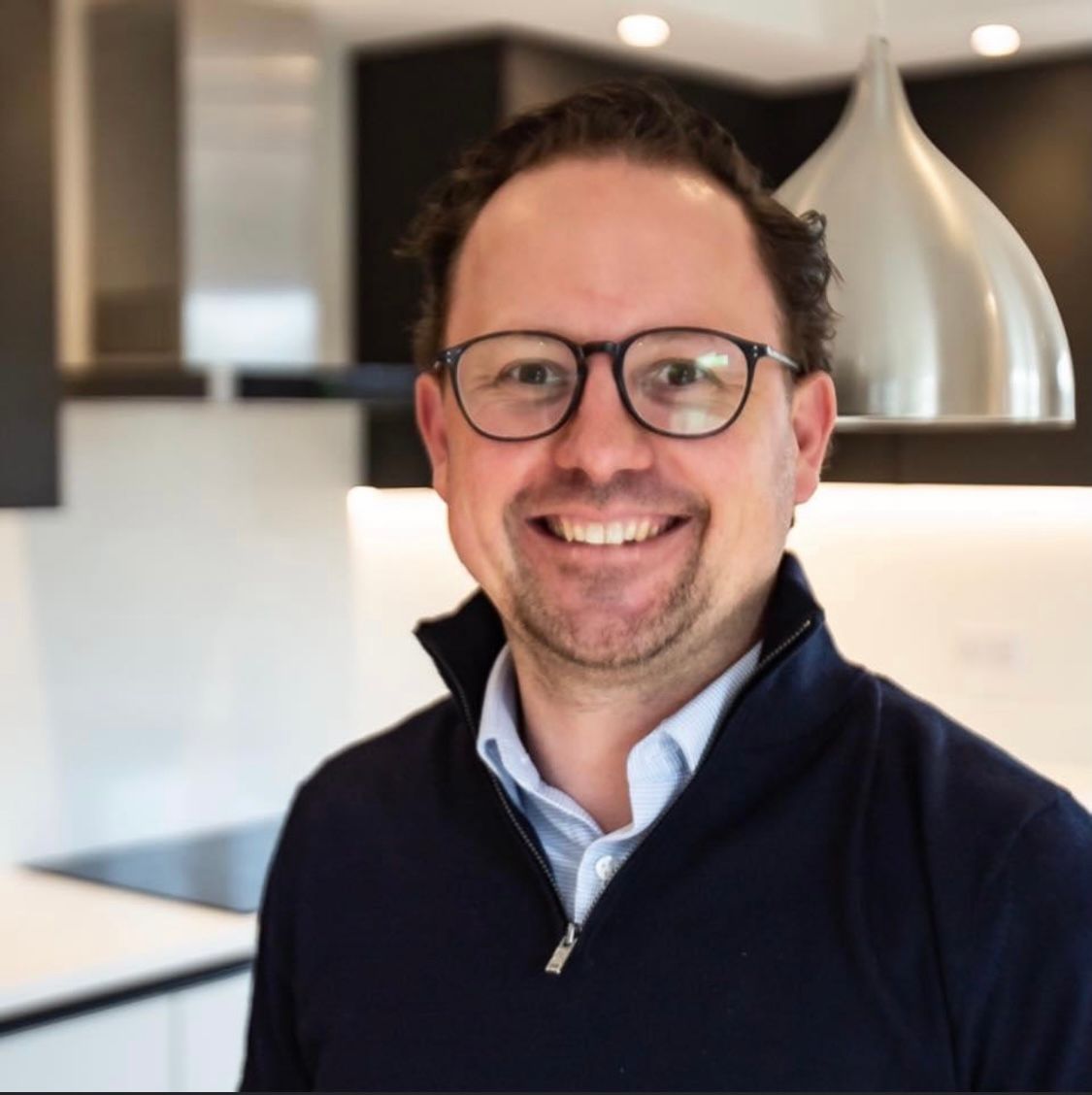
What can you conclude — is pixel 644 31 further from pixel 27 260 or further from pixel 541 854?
pixel 541 854

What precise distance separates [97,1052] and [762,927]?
5.33 feet

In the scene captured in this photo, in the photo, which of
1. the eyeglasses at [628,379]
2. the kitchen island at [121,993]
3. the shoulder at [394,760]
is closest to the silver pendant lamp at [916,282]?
the eyeglasses at [628,379]

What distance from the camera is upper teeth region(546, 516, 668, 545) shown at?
50.8 inches

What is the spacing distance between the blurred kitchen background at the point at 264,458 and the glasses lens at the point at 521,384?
1274 millimetres

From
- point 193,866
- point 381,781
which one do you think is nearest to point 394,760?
point 381,781

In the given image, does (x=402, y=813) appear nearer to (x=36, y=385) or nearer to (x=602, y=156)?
(x=602, y=156)

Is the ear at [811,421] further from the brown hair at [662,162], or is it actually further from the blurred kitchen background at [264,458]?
the blurred kitchen background at [264,458]

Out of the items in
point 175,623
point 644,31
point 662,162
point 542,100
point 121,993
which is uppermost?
point 644,31

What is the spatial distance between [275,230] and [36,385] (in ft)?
1.87

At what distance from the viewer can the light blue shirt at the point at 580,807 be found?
1303mm

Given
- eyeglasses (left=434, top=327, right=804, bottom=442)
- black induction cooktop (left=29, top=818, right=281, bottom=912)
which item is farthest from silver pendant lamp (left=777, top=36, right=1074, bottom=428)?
black induction cooktop (left=29, top=818, right=281, bottom=912)

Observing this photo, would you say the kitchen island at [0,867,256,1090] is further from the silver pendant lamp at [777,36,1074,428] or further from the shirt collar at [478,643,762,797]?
the silver pendant lamp at [777,36,1074,428]

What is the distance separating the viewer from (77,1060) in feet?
8.43

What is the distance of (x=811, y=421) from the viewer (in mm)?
1415
